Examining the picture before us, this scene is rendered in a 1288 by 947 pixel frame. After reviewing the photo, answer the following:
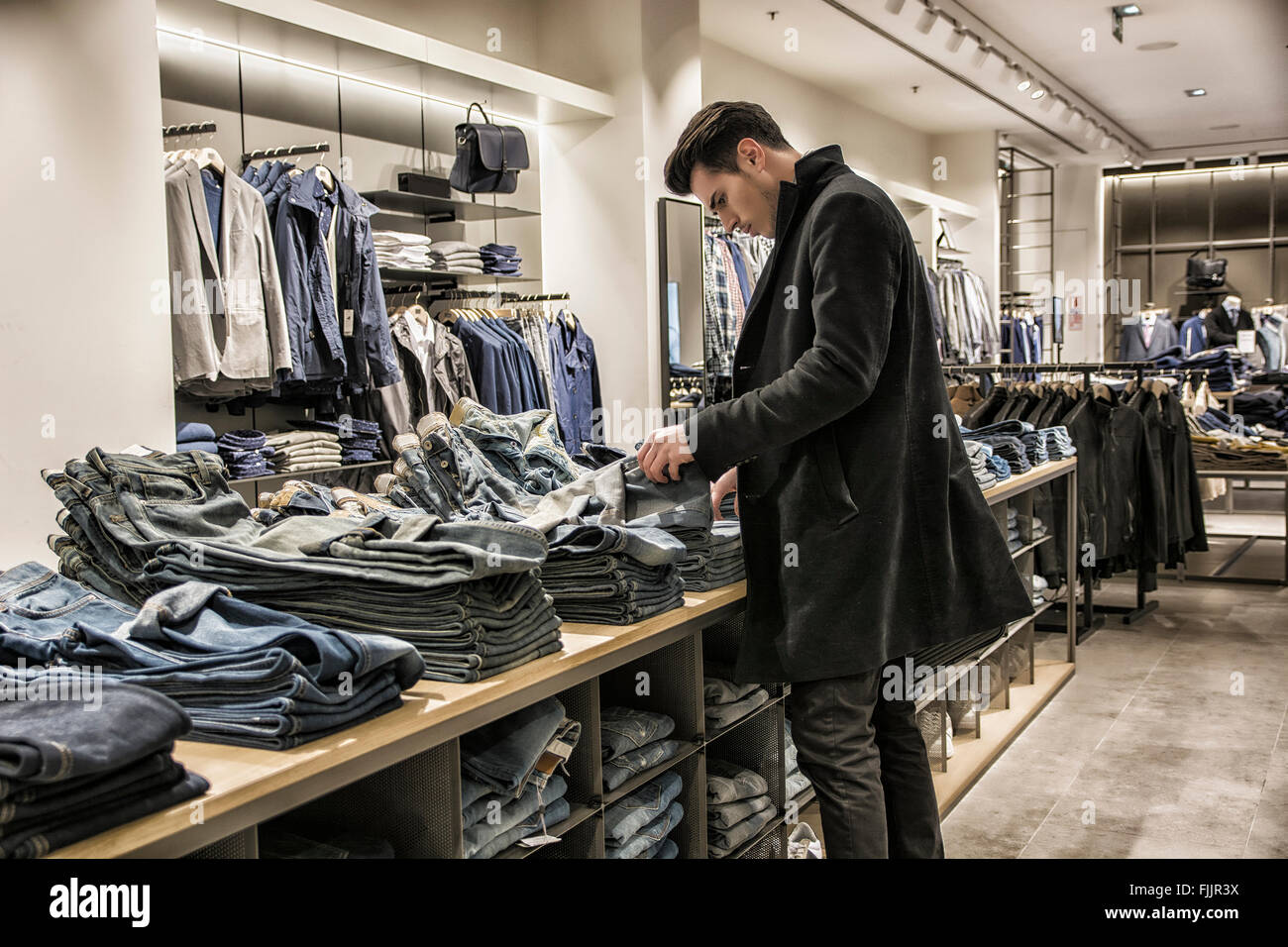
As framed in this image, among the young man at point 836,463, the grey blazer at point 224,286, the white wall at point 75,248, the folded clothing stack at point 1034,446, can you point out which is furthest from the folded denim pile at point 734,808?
the grey blazer at point 224,286

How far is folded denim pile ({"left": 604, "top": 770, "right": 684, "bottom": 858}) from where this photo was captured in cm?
208

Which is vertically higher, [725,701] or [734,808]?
[725,701]

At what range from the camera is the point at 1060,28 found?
8055 millimetres

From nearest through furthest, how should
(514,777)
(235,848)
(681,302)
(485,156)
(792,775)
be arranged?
(235,848)
(514,777)
(792,775)
(485,156)
(681,302)

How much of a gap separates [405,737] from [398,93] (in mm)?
5098

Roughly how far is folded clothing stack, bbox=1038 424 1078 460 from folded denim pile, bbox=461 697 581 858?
3384 millimetres

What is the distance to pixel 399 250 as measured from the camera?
5.48 m

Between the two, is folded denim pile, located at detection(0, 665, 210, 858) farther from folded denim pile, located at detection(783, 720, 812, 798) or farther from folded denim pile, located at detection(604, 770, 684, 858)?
folded denim pile, located at detection(783, 720, 812, 798)

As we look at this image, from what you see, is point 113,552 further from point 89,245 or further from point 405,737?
point 89,245

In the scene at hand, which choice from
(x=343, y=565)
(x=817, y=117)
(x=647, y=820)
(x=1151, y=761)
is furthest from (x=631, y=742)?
(x=817, y=117)

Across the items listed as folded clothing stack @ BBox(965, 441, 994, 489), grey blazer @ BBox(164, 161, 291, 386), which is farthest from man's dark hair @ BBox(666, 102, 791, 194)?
grey blazer @ BBox(164, 161, 291, 386)

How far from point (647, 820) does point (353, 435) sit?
3.35 meters

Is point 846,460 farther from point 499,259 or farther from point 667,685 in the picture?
point 499,259
